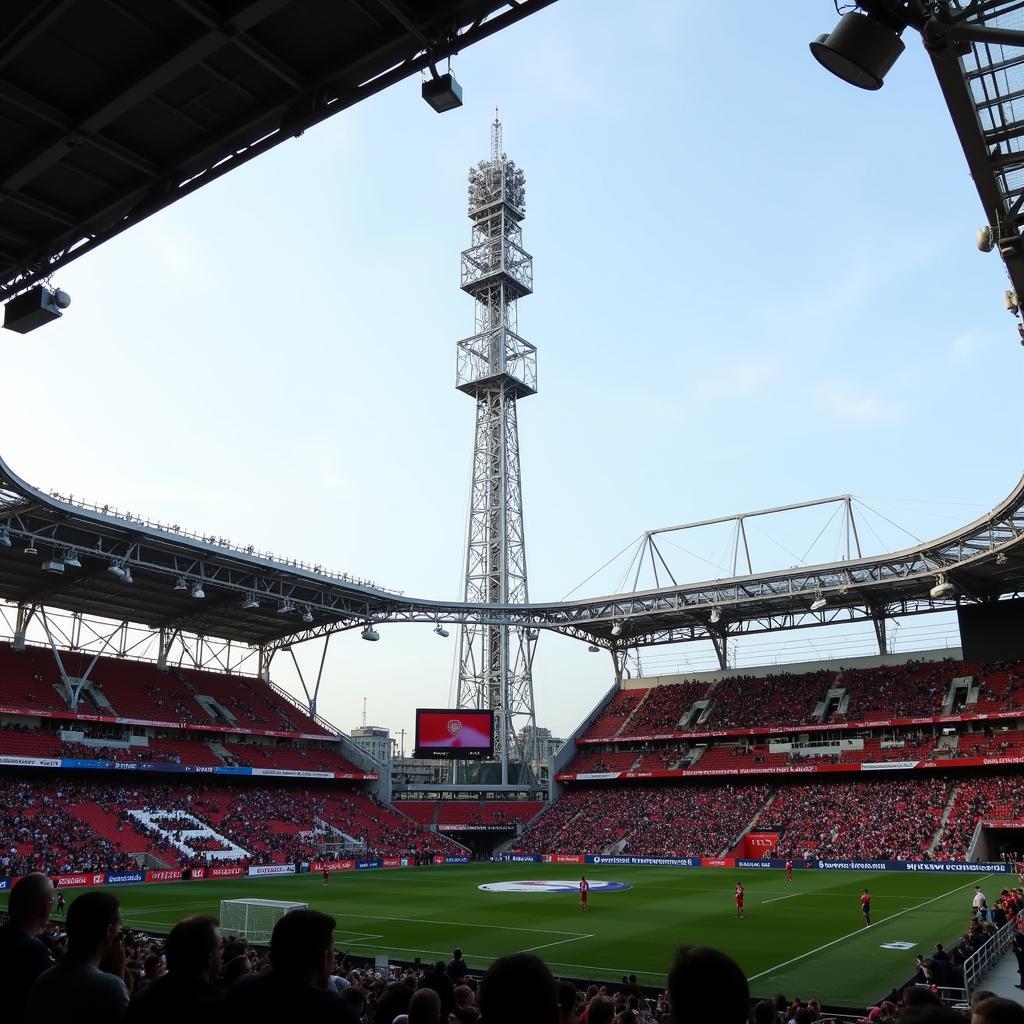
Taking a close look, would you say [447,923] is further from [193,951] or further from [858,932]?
[193,951]

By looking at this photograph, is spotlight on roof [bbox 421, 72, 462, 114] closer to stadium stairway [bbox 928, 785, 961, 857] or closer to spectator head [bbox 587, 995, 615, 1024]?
spectator head [bbox 587, 995, 615, 1024]

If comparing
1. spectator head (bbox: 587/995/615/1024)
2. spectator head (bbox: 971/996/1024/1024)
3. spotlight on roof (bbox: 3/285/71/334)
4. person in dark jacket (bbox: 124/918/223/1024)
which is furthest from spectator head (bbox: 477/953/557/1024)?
spotlight on roof (bbox: 3/285/71/334)

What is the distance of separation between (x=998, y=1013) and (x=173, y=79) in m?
10.1

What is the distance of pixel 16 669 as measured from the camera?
58.8 meters

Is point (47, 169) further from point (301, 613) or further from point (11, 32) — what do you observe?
point (301, 613)

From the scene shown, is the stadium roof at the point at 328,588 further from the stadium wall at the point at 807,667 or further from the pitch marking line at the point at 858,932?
the pitch marking line at the point at 858,932

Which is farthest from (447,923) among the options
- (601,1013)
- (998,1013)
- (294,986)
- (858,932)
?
(998,1013)

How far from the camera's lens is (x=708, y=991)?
128 inches

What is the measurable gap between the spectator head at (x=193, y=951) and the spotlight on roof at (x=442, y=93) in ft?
25.9

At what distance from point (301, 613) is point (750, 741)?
34364mm

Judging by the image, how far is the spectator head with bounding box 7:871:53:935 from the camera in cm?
520

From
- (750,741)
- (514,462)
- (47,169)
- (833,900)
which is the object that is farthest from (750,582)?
(47,169)

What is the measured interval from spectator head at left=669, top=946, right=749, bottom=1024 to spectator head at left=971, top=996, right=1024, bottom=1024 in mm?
936

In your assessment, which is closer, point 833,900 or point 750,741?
point 833,900
